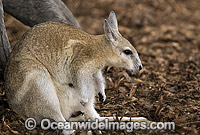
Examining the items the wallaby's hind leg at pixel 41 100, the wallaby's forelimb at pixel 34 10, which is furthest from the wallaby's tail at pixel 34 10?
the wallaby's hind leg at pixel 41 100

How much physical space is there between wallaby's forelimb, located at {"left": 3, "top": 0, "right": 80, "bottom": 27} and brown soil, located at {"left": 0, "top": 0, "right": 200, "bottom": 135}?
1.00 meters

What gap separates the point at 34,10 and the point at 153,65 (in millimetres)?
3305

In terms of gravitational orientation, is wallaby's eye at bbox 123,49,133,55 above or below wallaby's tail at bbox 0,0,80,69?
below

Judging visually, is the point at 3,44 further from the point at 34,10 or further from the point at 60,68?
the point at 60,68

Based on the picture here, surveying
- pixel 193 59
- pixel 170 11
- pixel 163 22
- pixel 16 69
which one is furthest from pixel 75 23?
pixel 170 11

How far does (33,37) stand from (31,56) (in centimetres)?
37

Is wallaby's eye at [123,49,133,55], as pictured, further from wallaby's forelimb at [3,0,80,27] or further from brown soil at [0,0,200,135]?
wallaby's forelimb at [3,0,80,27]

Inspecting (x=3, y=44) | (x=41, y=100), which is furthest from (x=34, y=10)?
(x=41, y=100)

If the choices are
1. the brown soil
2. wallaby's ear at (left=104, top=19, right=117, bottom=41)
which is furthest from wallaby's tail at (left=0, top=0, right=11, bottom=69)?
wallaby's ear at (left=104, top=19, right=117, bottom=41)

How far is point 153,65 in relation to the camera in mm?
7750

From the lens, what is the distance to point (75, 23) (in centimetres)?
656

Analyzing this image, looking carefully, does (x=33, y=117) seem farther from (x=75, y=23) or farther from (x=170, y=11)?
(x=170, y=11)

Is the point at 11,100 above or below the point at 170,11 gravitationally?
below

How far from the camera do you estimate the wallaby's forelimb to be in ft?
19.5
